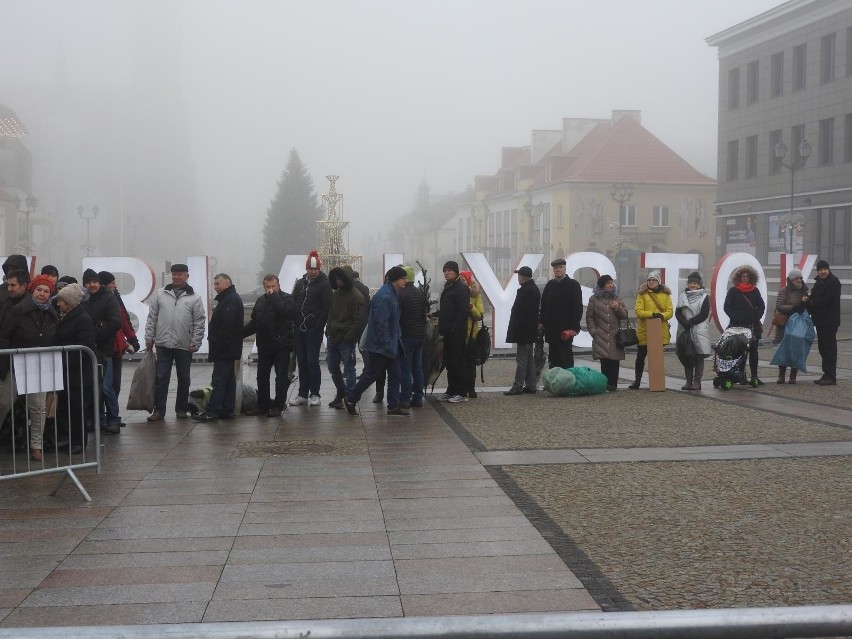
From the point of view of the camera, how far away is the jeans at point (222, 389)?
12.6m

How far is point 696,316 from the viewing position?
50.8 ft

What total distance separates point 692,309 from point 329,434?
21.8 ft

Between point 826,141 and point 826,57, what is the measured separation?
12.9 ft

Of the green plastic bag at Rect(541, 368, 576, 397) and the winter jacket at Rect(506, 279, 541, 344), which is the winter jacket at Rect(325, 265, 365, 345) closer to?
the winter jacket at Rect(506, 279, 541, 344)

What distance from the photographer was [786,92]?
53469mm

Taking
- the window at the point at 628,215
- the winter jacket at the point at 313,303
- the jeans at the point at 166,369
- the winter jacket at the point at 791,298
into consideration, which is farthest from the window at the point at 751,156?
the jeans at the point at 166,369

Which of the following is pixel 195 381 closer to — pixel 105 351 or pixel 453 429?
pixel 105 351

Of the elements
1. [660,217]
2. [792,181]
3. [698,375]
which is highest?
[660,217]

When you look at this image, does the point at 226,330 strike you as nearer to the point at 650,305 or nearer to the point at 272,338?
the point at 272,338

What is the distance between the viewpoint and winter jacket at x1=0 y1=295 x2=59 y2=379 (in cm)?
974

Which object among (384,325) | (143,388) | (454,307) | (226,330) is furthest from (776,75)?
(143,388)

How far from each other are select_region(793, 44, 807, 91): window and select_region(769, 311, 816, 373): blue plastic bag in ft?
129

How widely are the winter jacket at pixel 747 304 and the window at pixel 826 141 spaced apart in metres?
36.7

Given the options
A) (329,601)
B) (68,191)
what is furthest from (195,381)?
(68,191)
